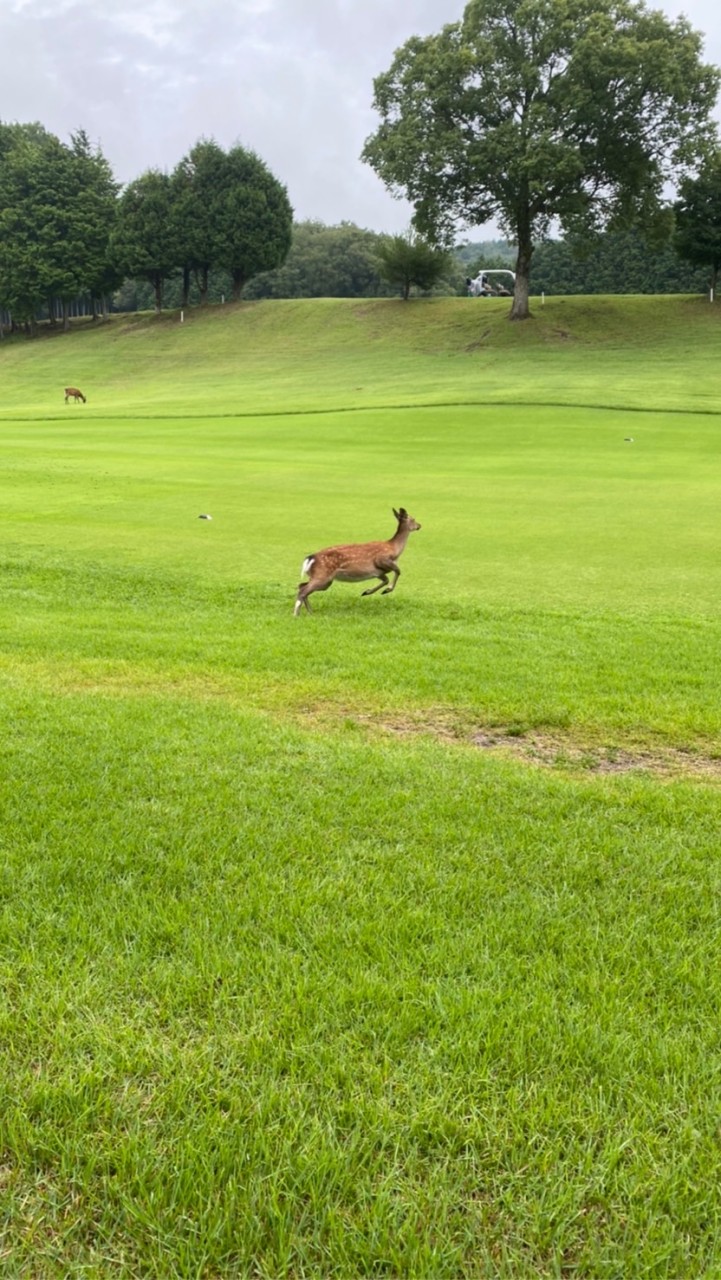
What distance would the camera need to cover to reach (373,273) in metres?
87.0

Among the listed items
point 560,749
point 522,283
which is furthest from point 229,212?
point 560,749

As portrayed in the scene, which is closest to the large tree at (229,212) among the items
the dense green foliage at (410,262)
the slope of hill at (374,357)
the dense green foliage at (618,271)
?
the slope of hill at (374,357)

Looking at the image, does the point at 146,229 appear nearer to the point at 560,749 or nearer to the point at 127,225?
the point at 127,225

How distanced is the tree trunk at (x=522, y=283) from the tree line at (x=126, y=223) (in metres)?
23.6

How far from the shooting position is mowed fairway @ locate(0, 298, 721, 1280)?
203 cm

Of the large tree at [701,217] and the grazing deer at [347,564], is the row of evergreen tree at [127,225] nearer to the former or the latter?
the large tree at [701,217]

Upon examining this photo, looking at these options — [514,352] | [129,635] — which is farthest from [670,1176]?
[514,352]

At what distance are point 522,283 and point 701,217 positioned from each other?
12.4 meters

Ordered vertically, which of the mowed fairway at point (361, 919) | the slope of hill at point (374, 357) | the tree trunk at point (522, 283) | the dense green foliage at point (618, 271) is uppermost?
the dense green foliage at point (618, 271)

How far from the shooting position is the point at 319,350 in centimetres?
5334

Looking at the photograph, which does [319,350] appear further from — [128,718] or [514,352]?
[128,718]

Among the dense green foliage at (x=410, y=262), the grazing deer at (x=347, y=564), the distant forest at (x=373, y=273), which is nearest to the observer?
the grazing deer at (x=347, y=564)

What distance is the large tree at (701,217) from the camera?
5225 cm

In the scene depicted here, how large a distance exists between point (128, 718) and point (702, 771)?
3.48 metres
